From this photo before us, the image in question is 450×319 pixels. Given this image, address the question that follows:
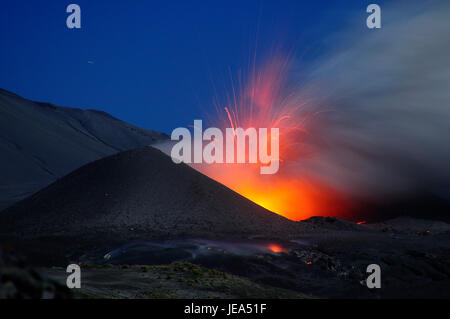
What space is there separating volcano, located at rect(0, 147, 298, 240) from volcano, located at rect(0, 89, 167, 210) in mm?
20146

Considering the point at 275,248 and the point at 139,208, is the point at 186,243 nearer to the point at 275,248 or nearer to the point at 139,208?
the point at 275,248

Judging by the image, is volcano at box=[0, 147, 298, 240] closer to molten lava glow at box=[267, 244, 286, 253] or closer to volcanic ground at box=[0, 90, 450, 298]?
volcanic ground at box=[0, 90, 450, 298]

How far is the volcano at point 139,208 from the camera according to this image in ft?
114

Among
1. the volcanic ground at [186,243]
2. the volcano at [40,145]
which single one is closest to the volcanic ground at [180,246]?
the volcanic ground at [186,243]

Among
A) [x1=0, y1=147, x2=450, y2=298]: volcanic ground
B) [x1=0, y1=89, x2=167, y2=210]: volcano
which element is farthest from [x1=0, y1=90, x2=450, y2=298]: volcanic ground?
[x1=0, y1=89, x2=167, y2=210]: volcano

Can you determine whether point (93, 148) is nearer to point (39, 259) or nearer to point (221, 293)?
point (39, 259)

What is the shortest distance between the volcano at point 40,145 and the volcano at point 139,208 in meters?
20.1

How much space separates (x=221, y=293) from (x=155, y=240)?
1594 centimetres

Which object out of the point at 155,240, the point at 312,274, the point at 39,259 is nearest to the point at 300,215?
the point at 155,240

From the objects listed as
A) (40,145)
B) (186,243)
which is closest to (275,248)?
(186,243)

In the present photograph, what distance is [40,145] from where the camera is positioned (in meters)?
103

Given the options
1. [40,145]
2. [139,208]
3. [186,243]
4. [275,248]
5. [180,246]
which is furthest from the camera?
[40,145]

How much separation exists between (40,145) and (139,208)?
75616mm

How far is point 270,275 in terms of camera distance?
72.4ft
